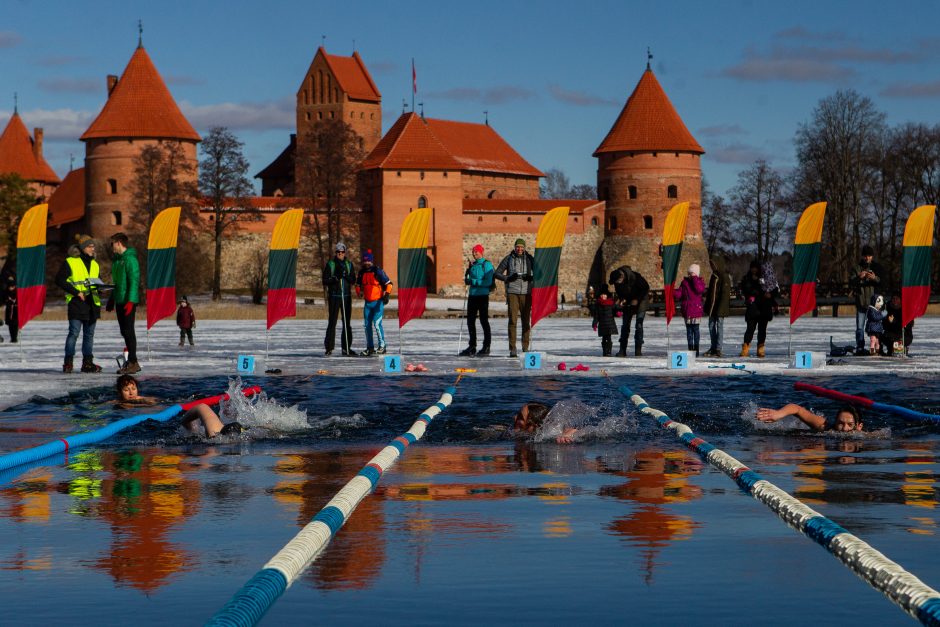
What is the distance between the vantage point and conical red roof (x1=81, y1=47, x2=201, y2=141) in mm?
87188

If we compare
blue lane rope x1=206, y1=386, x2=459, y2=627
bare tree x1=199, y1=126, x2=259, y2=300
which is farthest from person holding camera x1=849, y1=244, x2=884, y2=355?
bare tree x1=199, y1=126, x2=259, y2=300

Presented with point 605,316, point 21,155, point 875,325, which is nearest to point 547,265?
point 605,316

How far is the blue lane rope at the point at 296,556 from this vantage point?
3982 millimetres

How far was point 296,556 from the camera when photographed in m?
4.84

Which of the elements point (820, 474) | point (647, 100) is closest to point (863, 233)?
point (647, 100)

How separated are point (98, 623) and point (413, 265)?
16472mm

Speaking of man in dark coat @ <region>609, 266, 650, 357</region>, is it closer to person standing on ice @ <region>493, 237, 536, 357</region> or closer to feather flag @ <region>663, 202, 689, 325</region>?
feather flag @ <region>663, 202, 689, 325</region>

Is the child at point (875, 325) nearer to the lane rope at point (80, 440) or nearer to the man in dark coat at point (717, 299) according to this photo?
the man in dark coat at point (717, 299)

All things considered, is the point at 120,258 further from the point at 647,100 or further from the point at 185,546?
the point at 647,100

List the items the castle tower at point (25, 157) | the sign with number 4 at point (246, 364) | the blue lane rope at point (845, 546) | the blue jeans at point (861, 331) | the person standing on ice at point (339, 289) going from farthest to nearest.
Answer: the castle tower at point (25, 157) < the person standing on ice at point (339, 289) < the blue jeans at point (861, 331) < the sign with number 4 at point (246, 364) < the blue lane rope at point (845, 546)

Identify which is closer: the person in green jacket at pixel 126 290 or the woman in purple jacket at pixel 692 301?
the person in green jacket at pixel 126 290

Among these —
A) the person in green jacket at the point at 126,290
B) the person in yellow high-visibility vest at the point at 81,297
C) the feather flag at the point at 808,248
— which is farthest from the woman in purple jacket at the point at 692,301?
the person in yellow high-visibility vest at the point at 81,297

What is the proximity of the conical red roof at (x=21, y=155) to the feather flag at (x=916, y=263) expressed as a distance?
98427mm

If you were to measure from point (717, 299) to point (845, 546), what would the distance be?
15.4 meters
